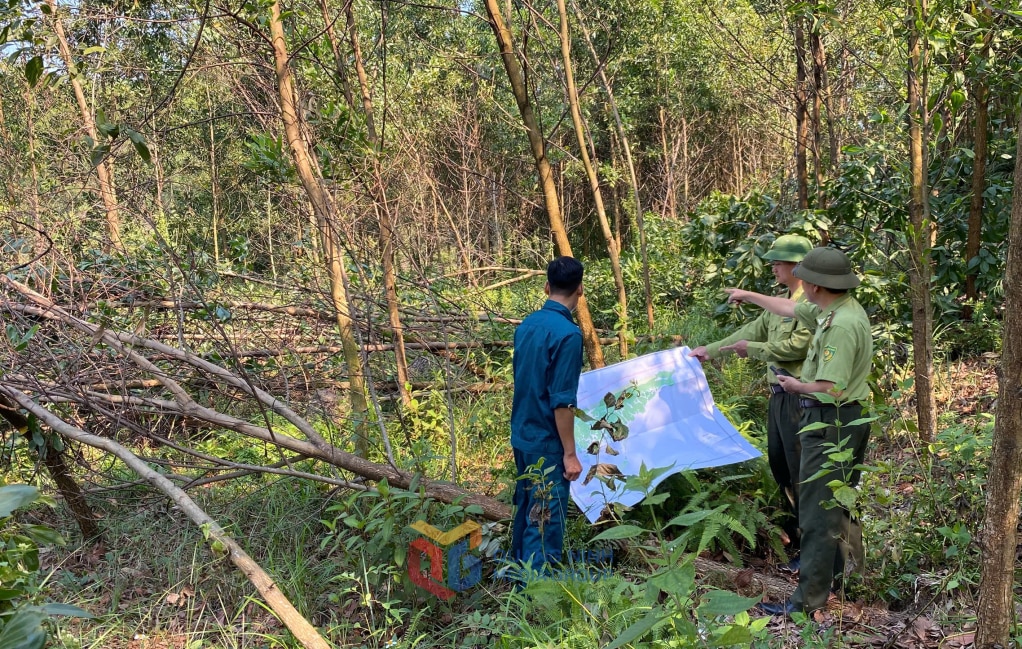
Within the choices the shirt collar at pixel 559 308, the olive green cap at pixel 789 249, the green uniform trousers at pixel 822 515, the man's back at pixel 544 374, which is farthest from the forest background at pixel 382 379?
the shirt collar at pixel 559 308

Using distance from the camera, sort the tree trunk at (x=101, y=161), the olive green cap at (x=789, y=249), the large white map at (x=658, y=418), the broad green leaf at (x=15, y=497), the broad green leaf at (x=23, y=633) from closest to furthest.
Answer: the broad green leaf at (x=23, y=633) → the broad green leaf at (x=15, y=497) → the tree trunk at (x=101, y=161) → the olive green cap at (x=789, y=249) → the large white map at (x=658, y=418)

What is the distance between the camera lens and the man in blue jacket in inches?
130

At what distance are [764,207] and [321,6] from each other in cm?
401

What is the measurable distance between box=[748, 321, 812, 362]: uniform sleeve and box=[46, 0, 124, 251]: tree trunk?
3222mm

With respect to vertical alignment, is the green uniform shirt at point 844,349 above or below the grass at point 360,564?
above

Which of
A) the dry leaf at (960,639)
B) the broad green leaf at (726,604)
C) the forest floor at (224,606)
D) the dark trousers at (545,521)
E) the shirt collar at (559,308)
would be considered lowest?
the forest floor at (224,606)

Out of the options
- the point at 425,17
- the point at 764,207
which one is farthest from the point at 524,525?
the point at 425,17

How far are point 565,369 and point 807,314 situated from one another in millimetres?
1259

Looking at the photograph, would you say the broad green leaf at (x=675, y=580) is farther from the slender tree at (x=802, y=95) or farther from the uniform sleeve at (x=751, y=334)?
the slender tree at (x=802, y=95)

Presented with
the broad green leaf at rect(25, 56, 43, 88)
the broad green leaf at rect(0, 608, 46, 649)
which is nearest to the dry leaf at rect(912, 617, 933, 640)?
the broad green leaf at rect(0, 608, 46, 649)

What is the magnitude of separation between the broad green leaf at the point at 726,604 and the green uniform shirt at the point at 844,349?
119 cm

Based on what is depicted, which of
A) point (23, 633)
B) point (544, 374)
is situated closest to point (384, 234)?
point (544, 374)

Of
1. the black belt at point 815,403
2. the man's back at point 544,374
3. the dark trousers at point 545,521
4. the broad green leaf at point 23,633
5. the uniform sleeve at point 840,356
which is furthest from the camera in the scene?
the dark trousers at point 545,521

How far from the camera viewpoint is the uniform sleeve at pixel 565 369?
10.7ft
